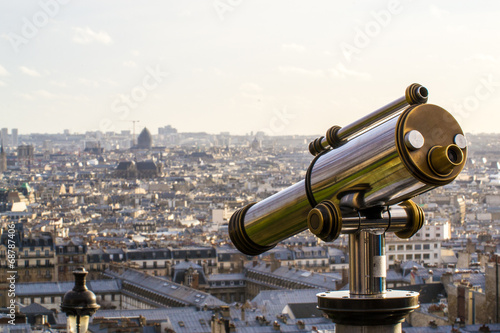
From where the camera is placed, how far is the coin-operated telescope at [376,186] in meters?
2.70

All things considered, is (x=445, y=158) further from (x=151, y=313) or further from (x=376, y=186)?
(x=151, y=313)

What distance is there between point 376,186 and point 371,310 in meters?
0.28

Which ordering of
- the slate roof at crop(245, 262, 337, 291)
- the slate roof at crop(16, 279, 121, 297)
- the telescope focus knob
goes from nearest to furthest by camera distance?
1. the telescope focus knob
2. the slate roof at crop(245, 262, 337, 291)
3. the slate roof at crop(16, 279, 121, 297)

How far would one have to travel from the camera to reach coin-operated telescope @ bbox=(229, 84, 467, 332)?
270cm

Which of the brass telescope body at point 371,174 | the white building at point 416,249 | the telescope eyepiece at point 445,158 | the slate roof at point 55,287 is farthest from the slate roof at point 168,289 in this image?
the telescope eyepiece at point 445,158

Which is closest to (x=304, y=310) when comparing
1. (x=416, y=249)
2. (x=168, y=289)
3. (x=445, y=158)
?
(x=168, y=289)

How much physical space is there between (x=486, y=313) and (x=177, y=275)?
2059cm

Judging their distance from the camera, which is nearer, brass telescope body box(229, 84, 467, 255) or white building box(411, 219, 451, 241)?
brass telescope body box(229, 84, 467, 255)

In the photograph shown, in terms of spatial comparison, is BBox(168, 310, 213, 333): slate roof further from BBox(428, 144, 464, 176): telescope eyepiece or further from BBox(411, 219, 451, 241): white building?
BBox(411, 219, 451, 241): white building

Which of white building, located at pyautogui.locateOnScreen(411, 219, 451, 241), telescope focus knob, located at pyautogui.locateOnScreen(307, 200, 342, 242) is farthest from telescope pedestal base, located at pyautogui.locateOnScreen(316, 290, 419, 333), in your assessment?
white building, located at pyautogui.locateOnScreen(411, 219, 451, 241)

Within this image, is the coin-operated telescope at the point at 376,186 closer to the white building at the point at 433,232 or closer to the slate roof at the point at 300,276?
the slate roof at the point at 300,276

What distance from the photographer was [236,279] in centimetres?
4828

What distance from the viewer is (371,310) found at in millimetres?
2805

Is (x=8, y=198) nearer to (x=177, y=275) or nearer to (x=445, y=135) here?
(x=177, y=275)
